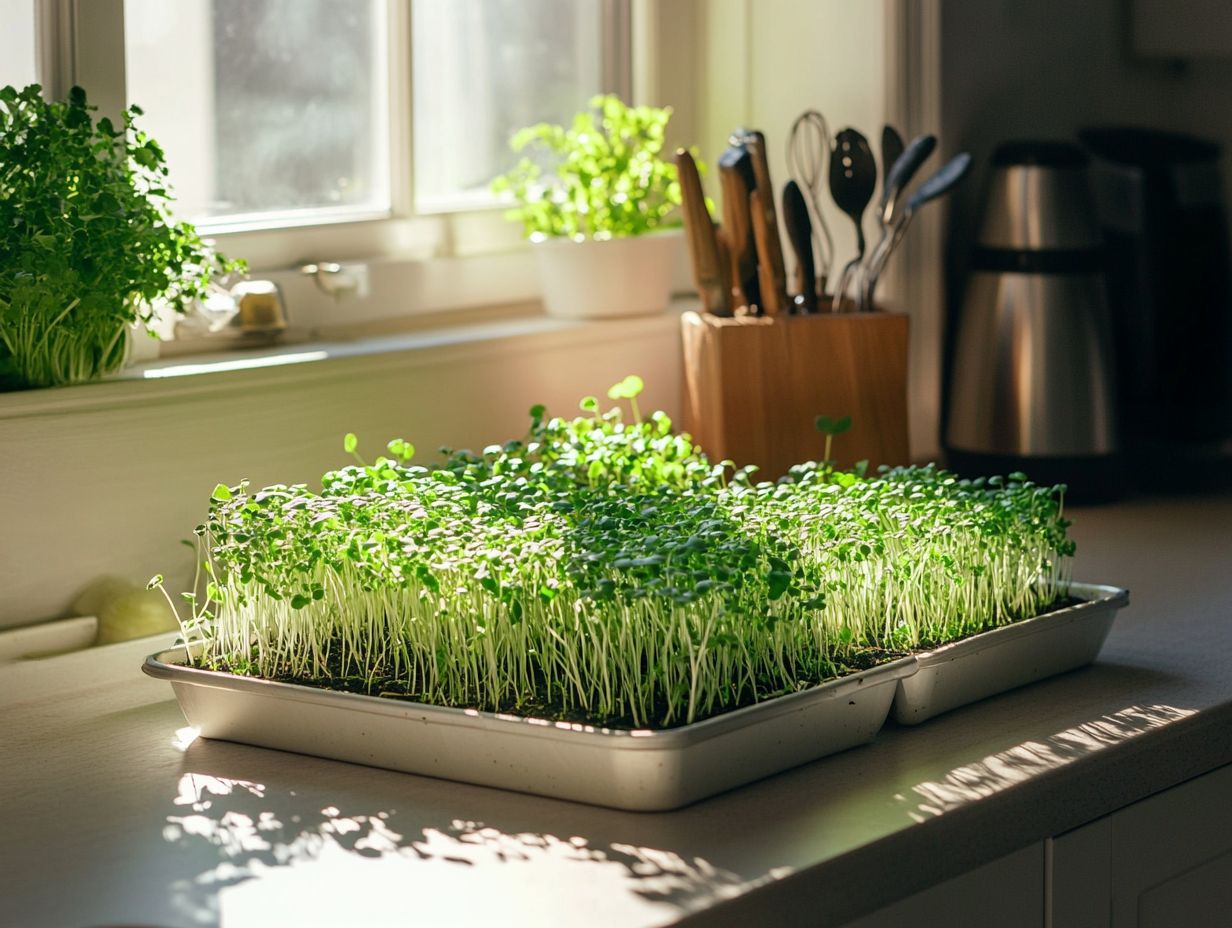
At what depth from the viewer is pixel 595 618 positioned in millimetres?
1074

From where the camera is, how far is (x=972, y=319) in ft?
6.26

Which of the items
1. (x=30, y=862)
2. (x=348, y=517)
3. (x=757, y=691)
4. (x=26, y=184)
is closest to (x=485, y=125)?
(x=26, y=184)

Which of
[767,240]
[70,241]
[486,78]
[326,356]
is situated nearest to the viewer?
[70,241]

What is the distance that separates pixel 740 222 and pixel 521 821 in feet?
2.92

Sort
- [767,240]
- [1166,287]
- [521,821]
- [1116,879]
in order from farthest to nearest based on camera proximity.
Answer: [1166,287] → [767,240] → [1116,879] → [521,821]

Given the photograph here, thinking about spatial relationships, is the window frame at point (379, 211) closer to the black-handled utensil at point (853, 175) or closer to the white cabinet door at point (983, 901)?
the black-handled utensil at point (853, 175)

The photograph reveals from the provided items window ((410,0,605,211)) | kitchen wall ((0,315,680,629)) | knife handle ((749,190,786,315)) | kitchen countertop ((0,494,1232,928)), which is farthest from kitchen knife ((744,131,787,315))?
kitchen countertop ((0,494,1232,928))

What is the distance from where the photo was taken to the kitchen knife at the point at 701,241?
1.71m

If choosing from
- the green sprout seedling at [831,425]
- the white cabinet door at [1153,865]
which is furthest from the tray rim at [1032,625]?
the green sprout seedling at [831,425]

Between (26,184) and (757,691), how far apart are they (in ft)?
2.32

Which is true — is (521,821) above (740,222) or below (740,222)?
below

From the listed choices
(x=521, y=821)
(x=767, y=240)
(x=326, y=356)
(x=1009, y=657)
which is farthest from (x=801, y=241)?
(x=521, y=821)

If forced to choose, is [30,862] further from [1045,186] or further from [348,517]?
[1045,186]

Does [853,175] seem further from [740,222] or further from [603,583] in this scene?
[603,583]
